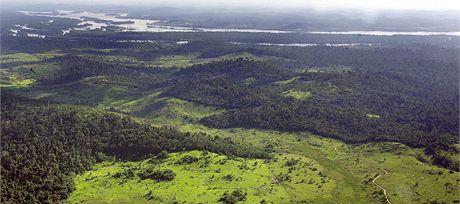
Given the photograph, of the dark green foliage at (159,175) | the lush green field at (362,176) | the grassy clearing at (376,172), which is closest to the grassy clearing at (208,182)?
the lush green field at (362,176)

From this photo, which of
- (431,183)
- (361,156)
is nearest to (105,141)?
(361,156)

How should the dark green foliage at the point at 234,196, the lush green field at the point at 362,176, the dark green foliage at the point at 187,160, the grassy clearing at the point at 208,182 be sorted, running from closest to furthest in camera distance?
the dark green foliage at the point at 234,196
the grassy clearing at the point at 208,182
the lush green field at the point at 362,176
the dark green foliage at the point at 187,160

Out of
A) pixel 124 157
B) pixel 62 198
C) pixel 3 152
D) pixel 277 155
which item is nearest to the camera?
pixel 62 198

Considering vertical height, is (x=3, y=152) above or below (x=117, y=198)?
above

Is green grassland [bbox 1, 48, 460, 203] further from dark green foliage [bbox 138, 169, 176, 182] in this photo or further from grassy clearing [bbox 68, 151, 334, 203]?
dark green foliage [bbox 138, 169, 176, 182]

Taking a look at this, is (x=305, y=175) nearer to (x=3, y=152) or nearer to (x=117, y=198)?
(x=117, y=198)

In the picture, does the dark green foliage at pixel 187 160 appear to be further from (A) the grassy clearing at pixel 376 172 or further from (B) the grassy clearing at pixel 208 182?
(A) the grassy clearing at pixel 376 172

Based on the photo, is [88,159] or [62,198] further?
[88,159]

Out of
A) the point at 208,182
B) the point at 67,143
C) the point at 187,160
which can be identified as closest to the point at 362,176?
the point at 208,182
